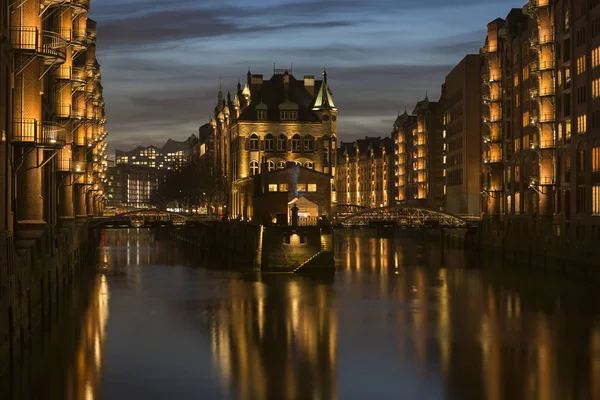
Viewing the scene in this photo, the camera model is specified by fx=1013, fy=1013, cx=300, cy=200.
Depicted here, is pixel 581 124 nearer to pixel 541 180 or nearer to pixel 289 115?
pixel 541 180

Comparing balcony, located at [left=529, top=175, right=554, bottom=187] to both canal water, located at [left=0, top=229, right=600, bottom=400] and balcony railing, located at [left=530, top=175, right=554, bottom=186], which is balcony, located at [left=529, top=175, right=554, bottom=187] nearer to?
balcony railing, located at [left=530, top=175, right=554, bottom=186]

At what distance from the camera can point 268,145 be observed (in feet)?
448

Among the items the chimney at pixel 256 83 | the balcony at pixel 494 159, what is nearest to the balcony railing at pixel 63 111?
the balcony at pixel 494 159

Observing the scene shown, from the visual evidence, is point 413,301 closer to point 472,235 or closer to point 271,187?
point 271,187

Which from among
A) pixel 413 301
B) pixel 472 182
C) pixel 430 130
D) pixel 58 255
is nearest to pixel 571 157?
pixel 413 301

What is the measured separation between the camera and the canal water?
1505 inches

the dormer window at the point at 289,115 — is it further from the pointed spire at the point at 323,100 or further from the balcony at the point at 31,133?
the balcony at the point at 31,133

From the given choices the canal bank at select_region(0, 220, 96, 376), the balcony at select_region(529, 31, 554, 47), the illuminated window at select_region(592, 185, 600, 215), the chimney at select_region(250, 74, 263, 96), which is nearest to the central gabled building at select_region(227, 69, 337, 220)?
the chimney at select_region(250, 74, 263, 96)

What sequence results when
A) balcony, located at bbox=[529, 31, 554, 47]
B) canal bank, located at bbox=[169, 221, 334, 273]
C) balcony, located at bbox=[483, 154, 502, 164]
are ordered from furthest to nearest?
balcony, located at bbox=[483, 154, 502, 164] → balcony, located at bbox=[529, 31, 554, 47] → canal bank, located at bbox=[169, 221, 334, 273]

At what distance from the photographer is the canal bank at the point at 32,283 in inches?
1505

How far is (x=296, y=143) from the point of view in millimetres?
136000

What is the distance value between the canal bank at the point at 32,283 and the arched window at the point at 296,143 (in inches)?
2316

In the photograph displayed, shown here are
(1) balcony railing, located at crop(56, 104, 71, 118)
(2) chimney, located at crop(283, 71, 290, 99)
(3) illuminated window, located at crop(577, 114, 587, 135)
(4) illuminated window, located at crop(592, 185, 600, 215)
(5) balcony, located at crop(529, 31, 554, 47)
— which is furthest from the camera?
(2) chimney, located at crop(283, 71, 290, 99)

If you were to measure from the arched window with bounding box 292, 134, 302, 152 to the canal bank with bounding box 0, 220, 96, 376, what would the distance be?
58822mm
